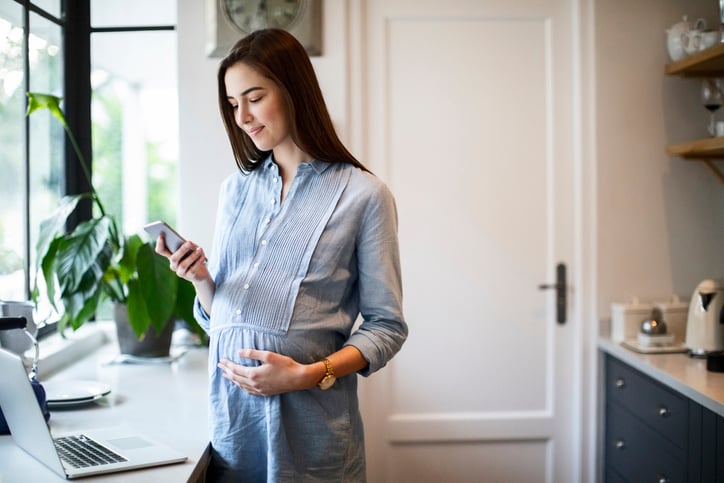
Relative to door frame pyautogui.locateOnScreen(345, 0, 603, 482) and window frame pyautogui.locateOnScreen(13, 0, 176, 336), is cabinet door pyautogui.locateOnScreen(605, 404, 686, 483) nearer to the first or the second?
door frame pyautogui.locateOnScreen(345, 0, 603, 482)

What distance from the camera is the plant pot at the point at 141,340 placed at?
2.69m

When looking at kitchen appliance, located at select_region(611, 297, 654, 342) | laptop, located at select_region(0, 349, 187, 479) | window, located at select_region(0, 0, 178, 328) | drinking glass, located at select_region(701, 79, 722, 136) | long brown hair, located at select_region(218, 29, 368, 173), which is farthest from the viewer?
kitchen appliance, located at select_region(611, 297, 654, 342)

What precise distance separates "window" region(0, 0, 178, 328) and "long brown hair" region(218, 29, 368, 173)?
1297 millimetres

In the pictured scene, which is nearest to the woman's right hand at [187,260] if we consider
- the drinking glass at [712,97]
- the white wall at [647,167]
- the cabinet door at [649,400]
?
the cabinet door at [649,400]

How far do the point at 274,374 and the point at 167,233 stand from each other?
0.38m

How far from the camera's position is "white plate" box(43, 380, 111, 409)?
6.72ft

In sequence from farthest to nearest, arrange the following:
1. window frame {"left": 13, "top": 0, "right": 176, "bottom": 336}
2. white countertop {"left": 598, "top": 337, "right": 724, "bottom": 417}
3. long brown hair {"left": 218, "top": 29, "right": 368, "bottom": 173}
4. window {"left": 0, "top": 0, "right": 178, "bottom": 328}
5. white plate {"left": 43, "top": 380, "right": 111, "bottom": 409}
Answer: window frame {"left": 13, "top": 0, "right": 176, "bottom": 336}, window {"left": 0, "top": 0, "right": 178, "bottom": 328}, white countertop {"left": 598, "top": 337, "right": 724, "bottom": 417}, white plate {"left": 43, "top": 380, "right": 111, "bottom": 409}, long brown hair {"left": 218, "top": 29, "right": 368, "bottom": 173}

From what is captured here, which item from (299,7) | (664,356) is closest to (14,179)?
(299,7)

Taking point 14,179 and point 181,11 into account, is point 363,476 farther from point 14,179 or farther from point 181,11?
point 181,11

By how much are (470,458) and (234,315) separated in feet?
5.82

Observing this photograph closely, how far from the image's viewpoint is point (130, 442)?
171cm

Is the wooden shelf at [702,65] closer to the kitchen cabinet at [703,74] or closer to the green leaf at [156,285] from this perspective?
the kitchen cabinet at [703,74]

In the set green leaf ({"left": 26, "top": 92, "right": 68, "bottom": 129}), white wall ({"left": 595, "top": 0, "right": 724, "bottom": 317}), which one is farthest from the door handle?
green leaf ({"left": 26, "top": 92, "right": 68, "bottom": 129})

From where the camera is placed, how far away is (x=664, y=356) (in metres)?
2.67
